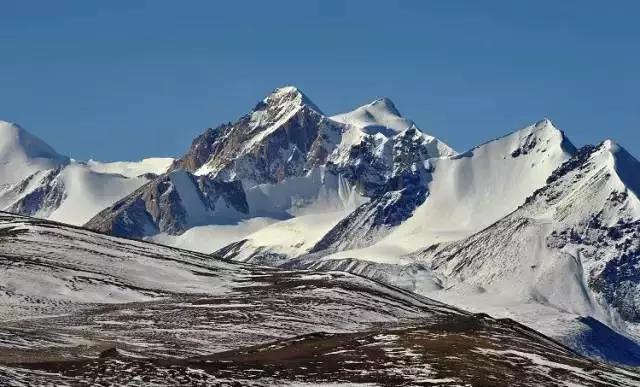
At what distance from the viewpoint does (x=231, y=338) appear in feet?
458

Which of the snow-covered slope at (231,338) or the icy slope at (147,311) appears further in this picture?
the icy slope at (147,311)

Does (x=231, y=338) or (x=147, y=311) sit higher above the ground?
(x=147, y=311)

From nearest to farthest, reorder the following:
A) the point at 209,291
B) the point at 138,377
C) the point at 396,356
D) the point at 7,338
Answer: the point at 138,377, the point at 396,356, the point at 7,338, the point at 209,291

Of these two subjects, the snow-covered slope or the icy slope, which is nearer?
the snow-covered slope

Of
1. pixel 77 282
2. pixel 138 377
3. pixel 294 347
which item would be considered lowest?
pixel 138 377

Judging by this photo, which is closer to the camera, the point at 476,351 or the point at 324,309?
the point at 476,351

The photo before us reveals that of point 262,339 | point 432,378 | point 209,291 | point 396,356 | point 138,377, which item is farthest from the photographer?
point 209,291

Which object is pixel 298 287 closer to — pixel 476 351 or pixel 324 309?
pixel 324 309

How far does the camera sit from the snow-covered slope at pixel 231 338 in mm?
88219

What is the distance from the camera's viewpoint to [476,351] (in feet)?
353

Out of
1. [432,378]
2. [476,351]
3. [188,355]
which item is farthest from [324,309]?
[432,378]

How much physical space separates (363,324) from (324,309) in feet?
25.6

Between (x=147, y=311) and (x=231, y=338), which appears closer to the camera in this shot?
(x=231, y=338)

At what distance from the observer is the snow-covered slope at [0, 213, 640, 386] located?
88219 millimetres
